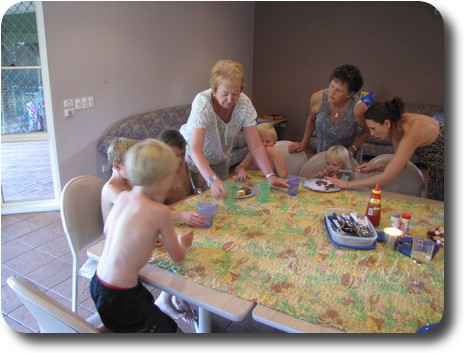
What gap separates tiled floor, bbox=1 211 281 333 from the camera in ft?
6.77

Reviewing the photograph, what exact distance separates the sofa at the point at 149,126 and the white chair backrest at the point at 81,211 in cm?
215

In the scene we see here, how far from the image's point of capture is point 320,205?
1.93 meters

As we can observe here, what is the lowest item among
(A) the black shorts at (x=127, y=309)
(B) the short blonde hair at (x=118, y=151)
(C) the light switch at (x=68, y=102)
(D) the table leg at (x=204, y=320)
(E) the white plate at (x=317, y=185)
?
(D) the table leg at (x=204, y=320)

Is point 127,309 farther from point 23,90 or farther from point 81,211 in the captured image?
point 23,90

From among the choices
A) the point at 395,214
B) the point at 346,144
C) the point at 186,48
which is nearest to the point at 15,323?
the point at 395,214

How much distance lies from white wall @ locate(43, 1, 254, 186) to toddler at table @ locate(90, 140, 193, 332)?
2751 millimetres

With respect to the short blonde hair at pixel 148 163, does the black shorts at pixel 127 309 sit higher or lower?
lower

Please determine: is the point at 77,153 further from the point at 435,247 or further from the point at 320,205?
the point at 435,247

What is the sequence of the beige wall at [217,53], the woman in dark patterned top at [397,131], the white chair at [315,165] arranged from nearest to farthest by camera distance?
the woman in dark patterned top at [397,131] → the white chair at [315,165] → the beige wall at [217,53]

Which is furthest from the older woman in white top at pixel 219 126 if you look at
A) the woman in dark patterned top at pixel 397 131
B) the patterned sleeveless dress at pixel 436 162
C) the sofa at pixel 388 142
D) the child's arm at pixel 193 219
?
the sofa at pixel 388 142

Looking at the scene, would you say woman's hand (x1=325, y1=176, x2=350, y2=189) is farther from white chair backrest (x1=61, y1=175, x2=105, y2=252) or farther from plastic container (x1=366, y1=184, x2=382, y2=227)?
white chair backrest (x1=61, y1=175, x2=105, y2=252)

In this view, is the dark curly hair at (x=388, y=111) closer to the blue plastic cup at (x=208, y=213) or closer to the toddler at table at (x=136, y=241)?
the blue plastic cup at (x=208, y=213)

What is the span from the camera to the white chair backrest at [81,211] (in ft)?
5.48

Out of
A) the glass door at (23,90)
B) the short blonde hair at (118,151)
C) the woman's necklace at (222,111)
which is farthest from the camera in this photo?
the glass door at (23,90)
